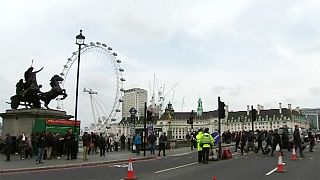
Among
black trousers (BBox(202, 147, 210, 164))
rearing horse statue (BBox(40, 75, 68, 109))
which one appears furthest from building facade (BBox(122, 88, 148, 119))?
black trousers (BBox(202, 147, 210, 164))

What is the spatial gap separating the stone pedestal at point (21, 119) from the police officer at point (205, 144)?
13201 millimetres

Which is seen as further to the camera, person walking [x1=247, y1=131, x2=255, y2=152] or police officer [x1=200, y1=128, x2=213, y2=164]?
person walking [x1=247, y1=131, x2=255, y2=152]

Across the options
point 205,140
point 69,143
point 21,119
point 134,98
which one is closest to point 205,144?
point 205,140

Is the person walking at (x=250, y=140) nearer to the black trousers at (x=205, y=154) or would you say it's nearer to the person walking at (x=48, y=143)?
the black trousers at (x=205, y=154)

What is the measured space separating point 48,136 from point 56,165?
4.00 m

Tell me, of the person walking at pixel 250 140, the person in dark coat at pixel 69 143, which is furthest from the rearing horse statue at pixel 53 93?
the person walking at pixel 250 140

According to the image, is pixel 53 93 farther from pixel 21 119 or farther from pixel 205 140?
pixel 205 140

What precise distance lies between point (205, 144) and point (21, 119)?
1491 cm

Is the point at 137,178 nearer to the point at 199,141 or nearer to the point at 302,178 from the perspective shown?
the point at 302,178

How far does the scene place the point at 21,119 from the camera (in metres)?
30.1

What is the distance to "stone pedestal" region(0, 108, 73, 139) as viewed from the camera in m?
29.8

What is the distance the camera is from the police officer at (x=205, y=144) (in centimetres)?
2147

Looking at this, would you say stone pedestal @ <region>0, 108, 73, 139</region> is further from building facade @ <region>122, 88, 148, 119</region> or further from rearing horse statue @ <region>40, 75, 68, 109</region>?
building facade @ <region>122, 88, 148, 119</region>

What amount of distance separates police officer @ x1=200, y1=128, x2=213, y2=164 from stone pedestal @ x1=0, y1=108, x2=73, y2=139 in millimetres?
13201
